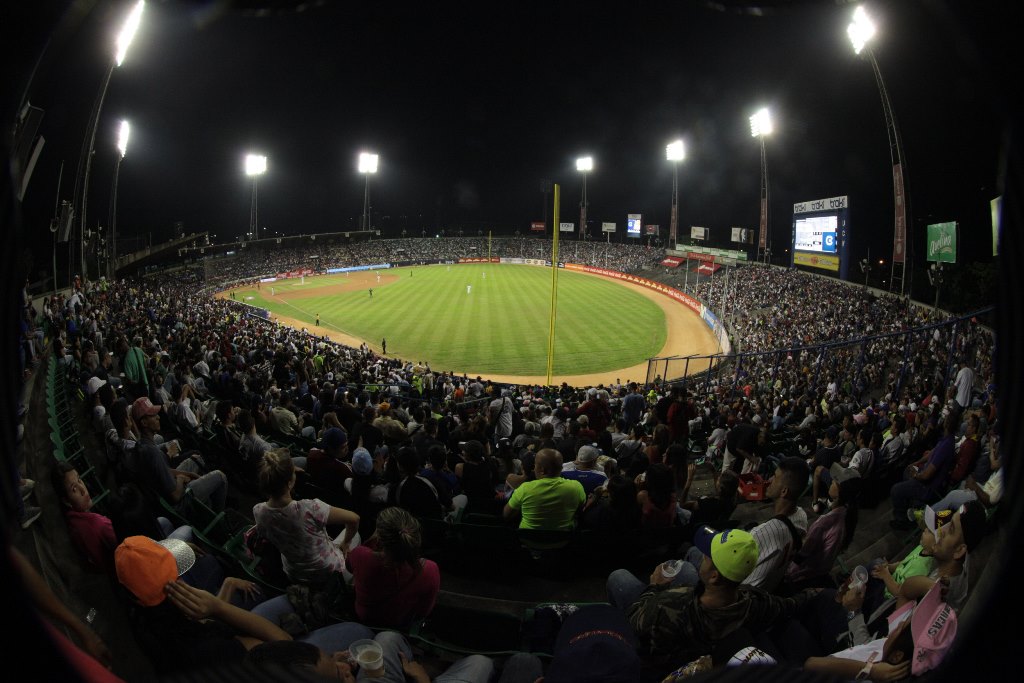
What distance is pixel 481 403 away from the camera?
14016mm

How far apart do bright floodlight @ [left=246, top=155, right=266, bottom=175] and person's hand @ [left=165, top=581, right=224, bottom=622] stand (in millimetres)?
71571

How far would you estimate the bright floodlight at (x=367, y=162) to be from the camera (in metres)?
75.6

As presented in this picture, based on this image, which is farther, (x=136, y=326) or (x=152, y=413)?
(x=136, y=326)

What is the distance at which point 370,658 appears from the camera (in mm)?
1940

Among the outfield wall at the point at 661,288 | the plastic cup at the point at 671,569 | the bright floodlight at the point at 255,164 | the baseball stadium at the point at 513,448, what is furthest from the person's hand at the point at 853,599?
the bright floodlight at the point at 255,164

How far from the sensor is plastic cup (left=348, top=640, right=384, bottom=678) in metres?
1.92

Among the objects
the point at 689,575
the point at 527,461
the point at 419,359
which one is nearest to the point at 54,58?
the point at 689,575

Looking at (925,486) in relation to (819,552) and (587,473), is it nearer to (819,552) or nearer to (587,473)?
(819,552)

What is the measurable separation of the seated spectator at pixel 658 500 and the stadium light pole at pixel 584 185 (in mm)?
76401

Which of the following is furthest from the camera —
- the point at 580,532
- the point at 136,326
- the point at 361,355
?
the point at 361,355

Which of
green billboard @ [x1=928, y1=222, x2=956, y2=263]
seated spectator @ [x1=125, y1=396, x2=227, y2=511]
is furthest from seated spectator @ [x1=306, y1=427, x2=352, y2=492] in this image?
green billboard @ [x1=928, y1=222, x2=956, y2=263]

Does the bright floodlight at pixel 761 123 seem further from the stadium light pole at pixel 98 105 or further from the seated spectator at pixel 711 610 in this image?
the seated spectator at pixel 711 610

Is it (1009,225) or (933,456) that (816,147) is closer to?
(933,456)

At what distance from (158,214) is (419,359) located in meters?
30.0
